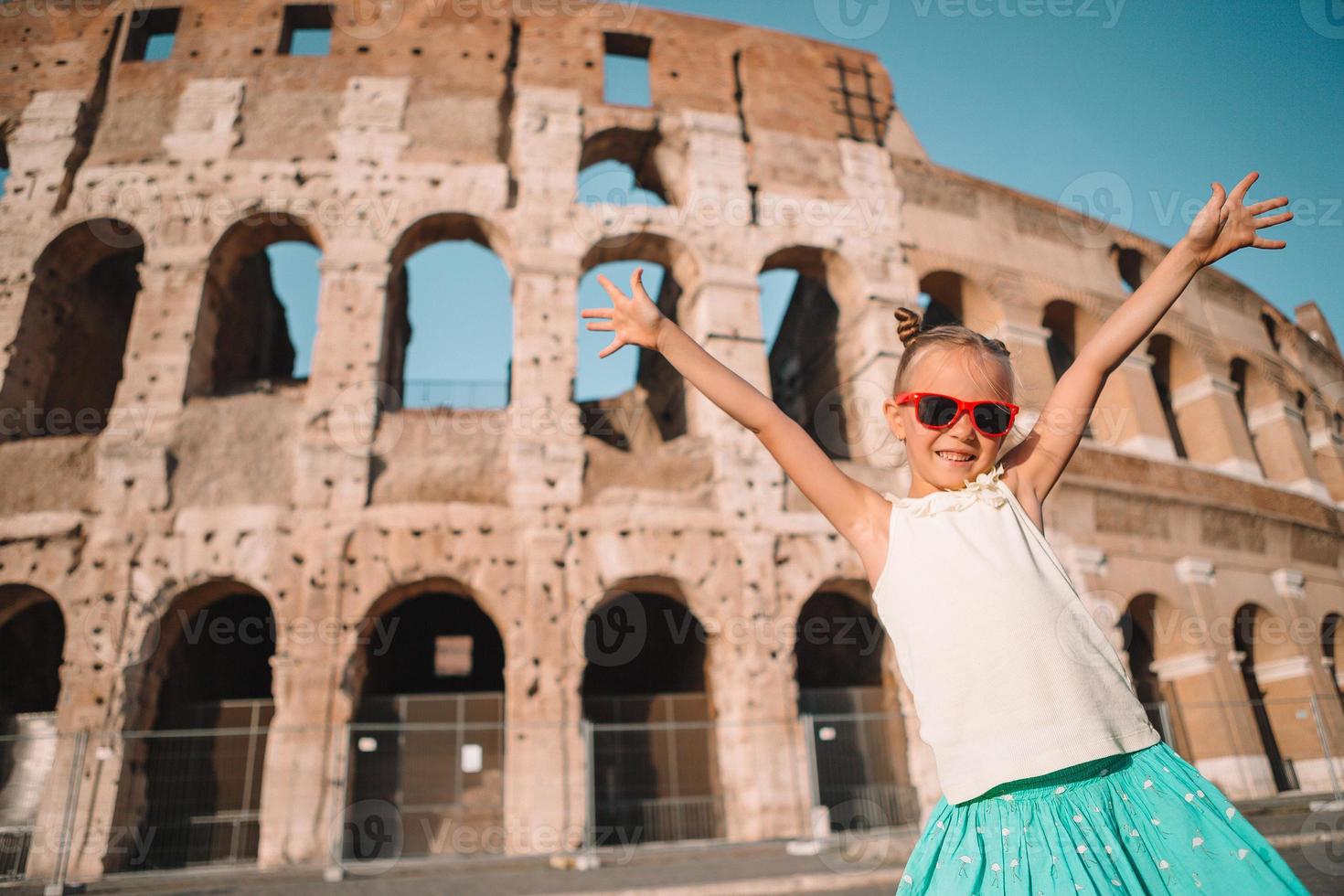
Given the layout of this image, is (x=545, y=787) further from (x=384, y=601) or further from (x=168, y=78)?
(x=168, y=78)

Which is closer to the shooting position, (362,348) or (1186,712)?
(362,348)

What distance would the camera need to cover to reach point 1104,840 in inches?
57.1

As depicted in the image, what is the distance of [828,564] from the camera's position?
10.6m

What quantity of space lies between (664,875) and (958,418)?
6348 millimetres

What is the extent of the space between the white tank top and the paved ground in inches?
197

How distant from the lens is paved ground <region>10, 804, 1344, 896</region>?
6242 mm

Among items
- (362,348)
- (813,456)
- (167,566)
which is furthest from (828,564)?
(813,456)

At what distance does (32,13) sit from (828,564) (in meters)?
14.3

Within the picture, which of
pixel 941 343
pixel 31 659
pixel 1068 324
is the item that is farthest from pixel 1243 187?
pixel 31 659
